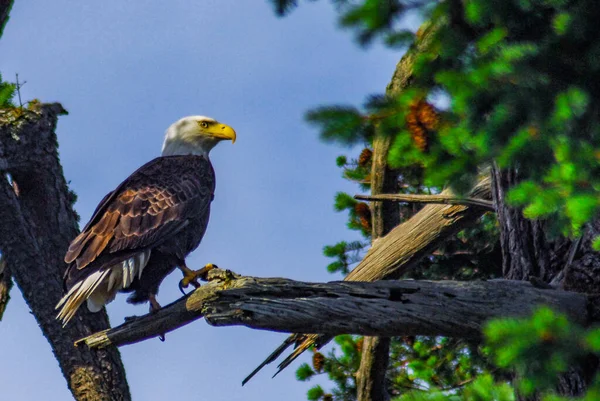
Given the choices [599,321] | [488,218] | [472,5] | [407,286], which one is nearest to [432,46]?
[472,5]

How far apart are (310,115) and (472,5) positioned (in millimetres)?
Answer: 571

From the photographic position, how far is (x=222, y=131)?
823 cm

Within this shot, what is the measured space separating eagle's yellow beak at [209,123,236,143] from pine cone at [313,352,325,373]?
1.99 meters

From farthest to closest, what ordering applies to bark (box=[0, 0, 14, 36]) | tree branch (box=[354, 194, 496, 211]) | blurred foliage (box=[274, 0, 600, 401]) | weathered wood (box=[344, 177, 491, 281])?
weathered wood (box=[344, 177, 491, 281]) < tree branch (box=[354, 194, 496, 211]) < bark (box=[0, 0, 14, 36]) < blurred foliage (box=[274, 0, 600, 401])

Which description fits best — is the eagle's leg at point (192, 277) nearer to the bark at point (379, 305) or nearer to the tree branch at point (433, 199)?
the tree branch at point (433, 199)

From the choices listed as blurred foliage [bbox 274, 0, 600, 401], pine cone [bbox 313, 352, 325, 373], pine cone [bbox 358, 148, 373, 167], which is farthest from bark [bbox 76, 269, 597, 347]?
pine cone [bbox 313, 352, 325, 373]

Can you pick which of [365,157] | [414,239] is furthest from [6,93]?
→ [414,239]

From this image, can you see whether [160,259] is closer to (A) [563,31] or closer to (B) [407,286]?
(B) [407,286]

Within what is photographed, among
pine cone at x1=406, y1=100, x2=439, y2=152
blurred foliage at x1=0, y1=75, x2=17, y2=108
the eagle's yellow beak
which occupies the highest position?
the eagle's yellow beak

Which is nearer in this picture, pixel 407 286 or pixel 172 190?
pixel 407 286

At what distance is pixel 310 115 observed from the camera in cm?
302

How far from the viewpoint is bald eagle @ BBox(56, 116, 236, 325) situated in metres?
6.20

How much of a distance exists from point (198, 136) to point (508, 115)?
5.58 meters

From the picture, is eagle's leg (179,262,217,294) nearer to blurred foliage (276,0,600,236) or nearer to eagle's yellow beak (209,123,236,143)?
eagle's yellow beak (209,123,236,143)
